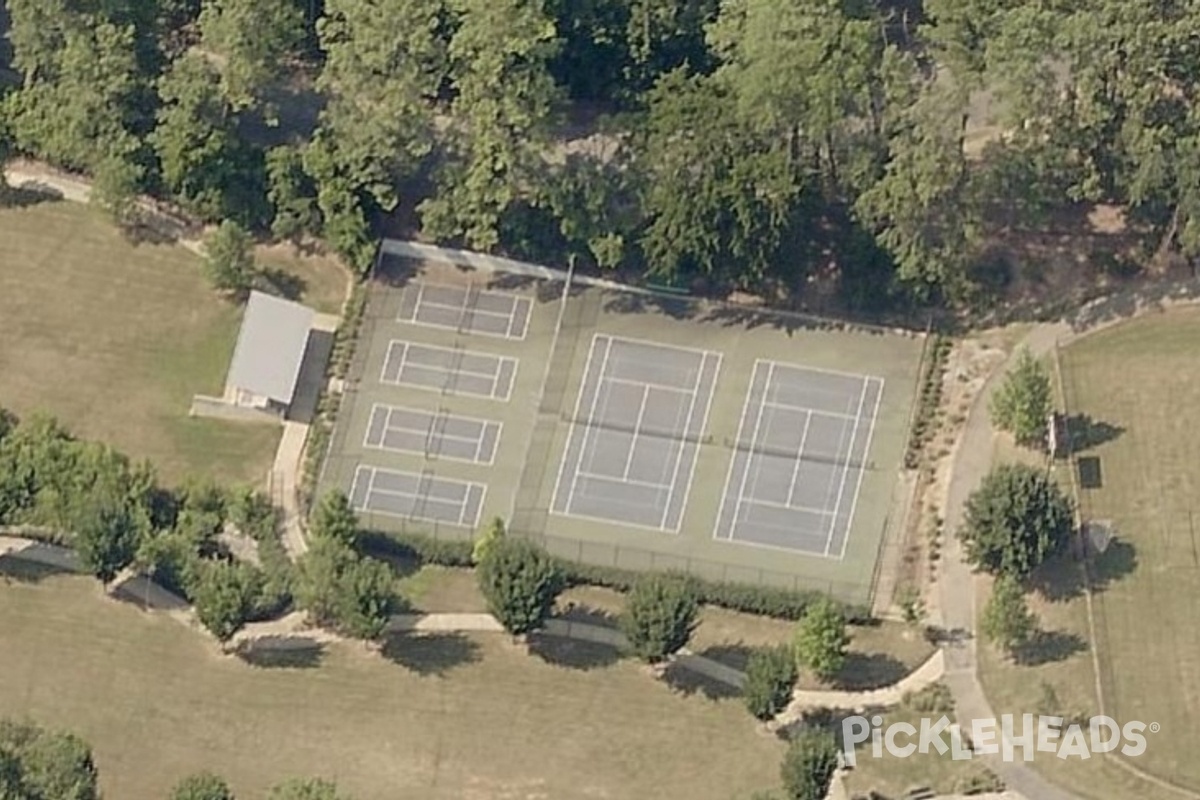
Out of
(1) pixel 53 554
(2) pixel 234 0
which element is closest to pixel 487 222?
(2) pixel 234 0

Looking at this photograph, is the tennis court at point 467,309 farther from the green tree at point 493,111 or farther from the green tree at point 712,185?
the green tree at point 712,185

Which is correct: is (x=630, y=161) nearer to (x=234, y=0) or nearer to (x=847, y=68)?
(x=847, y=68)

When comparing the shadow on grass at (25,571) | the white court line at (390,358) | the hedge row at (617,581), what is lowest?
the shadow on grass at (25,571)

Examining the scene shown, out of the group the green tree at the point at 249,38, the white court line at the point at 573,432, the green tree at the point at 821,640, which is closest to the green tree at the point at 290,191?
the green tree at the point at 249,38

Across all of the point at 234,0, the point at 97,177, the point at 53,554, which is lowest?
the point at 53,554

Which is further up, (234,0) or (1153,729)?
(234,0)

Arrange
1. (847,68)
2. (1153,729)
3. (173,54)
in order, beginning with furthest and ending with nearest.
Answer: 1. (173,54)
2. (847,68)
3. (1153,729)

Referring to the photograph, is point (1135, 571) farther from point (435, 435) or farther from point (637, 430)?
point (435, 435)
